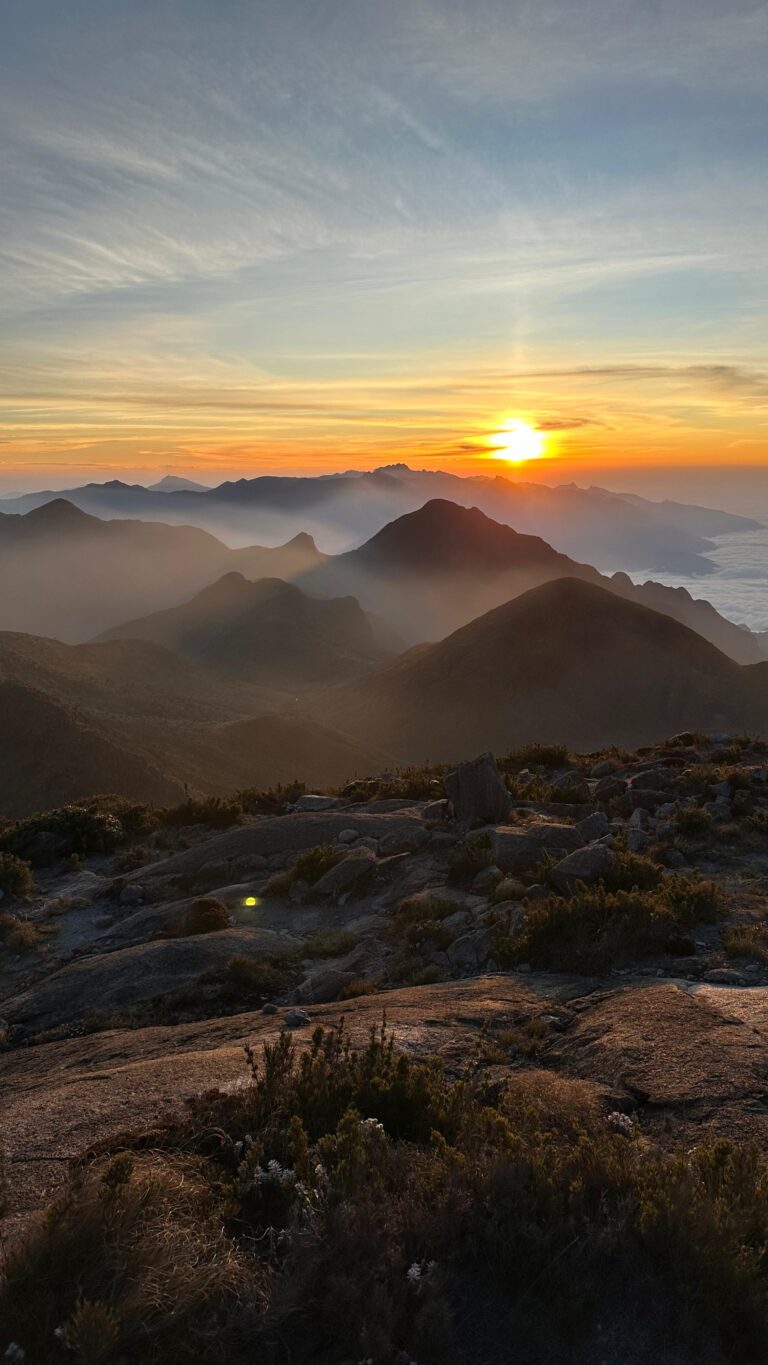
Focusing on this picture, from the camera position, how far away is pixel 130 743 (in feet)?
190

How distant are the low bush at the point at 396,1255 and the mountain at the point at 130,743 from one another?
4337cm

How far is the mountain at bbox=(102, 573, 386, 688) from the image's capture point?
437 ft

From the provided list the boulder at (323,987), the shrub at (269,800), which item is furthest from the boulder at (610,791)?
the boulder at (323,987)

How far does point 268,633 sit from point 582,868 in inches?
5295

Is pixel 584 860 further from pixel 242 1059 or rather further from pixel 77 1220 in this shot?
pixel 77 1220

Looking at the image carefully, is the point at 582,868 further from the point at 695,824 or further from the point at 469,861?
the point at 695,824

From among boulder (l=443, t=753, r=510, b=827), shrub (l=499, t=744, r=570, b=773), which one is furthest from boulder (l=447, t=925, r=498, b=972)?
shrub (l=499, t=744, r=570, b=773)

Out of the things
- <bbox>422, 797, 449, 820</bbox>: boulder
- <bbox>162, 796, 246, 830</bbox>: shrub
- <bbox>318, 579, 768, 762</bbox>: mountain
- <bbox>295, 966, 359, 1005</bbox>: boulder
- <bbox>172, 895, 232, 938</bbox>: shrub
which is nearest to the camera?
<bbox>295, 966, 359, 1005</bbox>: boulder

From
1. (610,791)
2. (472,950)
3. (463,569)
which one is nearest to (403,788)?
(610,791)

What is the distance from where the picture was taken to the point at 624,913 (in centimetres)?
900

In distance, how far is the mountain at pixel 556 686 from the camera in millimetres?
81125

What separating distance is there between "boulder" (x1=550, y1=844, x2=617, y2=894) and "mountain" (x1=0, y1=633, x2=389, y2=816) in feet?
124

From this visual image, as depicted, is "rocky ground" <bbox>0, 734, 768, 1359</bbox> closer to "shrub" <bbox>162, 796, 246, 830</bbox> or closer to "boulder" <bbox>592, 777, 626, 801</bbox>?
"boulder" <bbox>592, 777, 626, 801</bbox>

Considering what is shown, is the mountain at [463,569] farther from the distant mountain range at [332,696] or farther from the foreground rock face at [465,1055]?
the foreground rock face at [465,1055]
